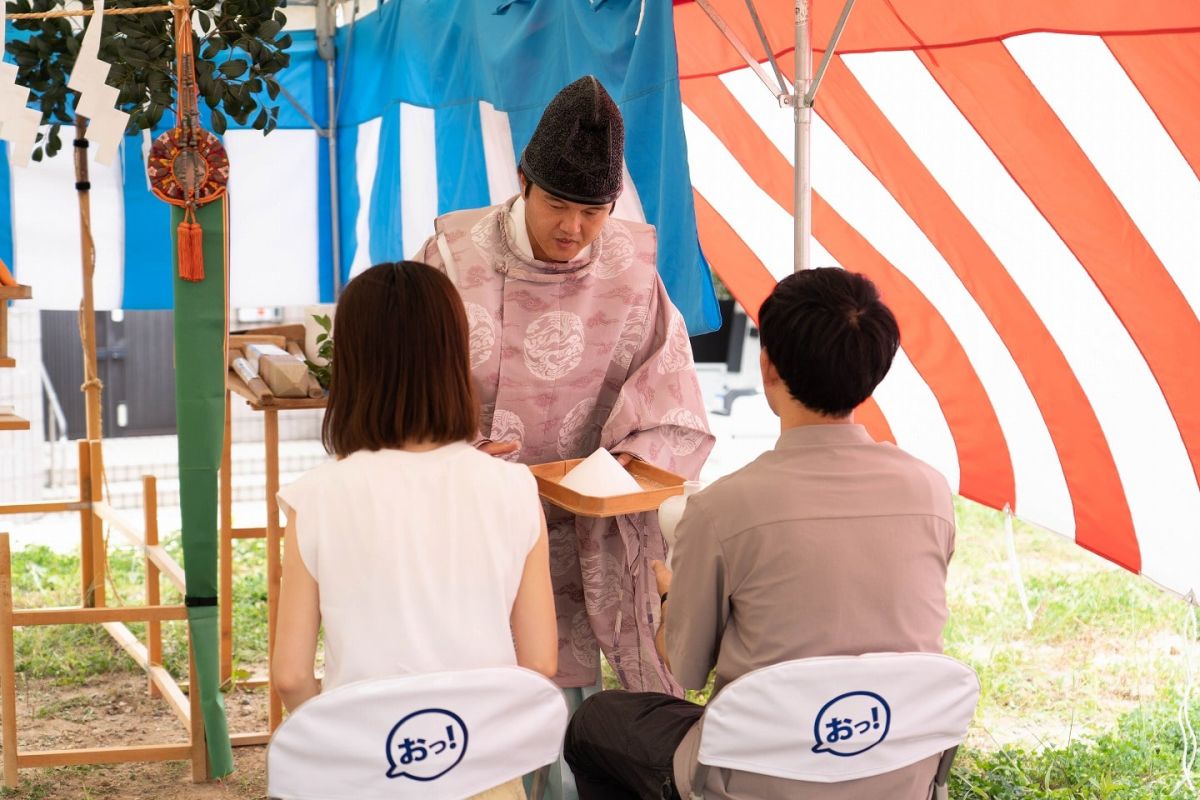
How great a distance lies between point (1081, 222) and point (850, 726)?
1.50 m

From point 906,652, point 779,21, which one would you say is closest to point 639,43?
point 779,21

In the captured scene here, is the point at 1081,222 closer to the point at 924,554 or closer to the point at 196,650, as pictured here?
the point at 924,554

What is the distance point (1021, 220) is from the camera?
2.62 meters

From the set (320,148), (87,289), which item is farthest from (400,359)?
(320,148)

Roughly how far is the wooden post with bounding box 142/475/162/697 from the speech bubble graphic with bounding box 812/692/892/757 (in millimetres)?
2328

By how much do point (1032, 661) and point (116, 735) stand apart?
2893 mm

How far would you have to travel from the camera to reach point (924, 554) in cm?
146

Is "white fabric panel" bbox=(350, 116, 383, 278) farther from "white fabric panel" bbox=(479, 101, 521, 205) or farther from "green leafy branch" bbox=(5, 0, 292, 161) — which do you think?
"green leafy branch" bbox=(5, 0, 292, 161)

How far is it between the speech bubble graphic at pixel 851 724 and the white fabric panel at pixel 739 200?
2.21m

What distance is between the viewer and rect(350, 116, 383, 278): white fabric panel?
4.75 m

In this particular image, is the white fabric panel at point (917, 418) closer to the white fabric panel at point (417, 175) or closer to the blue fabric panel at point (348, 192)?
the white fabric panel at point (417, 175)

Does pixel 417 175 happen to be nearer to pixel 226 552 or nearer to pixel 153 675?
pixel 226 552

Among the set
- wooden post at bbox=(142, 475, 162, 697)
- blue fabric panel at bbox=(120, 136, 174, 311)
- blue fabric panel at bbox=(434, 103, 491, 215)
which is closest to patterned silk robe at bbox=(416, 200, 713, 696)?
wooden post at bbox=(142, 475, 162, 697)

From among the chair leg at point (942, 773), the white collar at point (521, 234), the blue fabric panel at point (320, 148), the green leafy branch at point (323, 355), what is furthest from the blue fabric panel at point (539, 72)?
the chair leg at point (942, 773)
